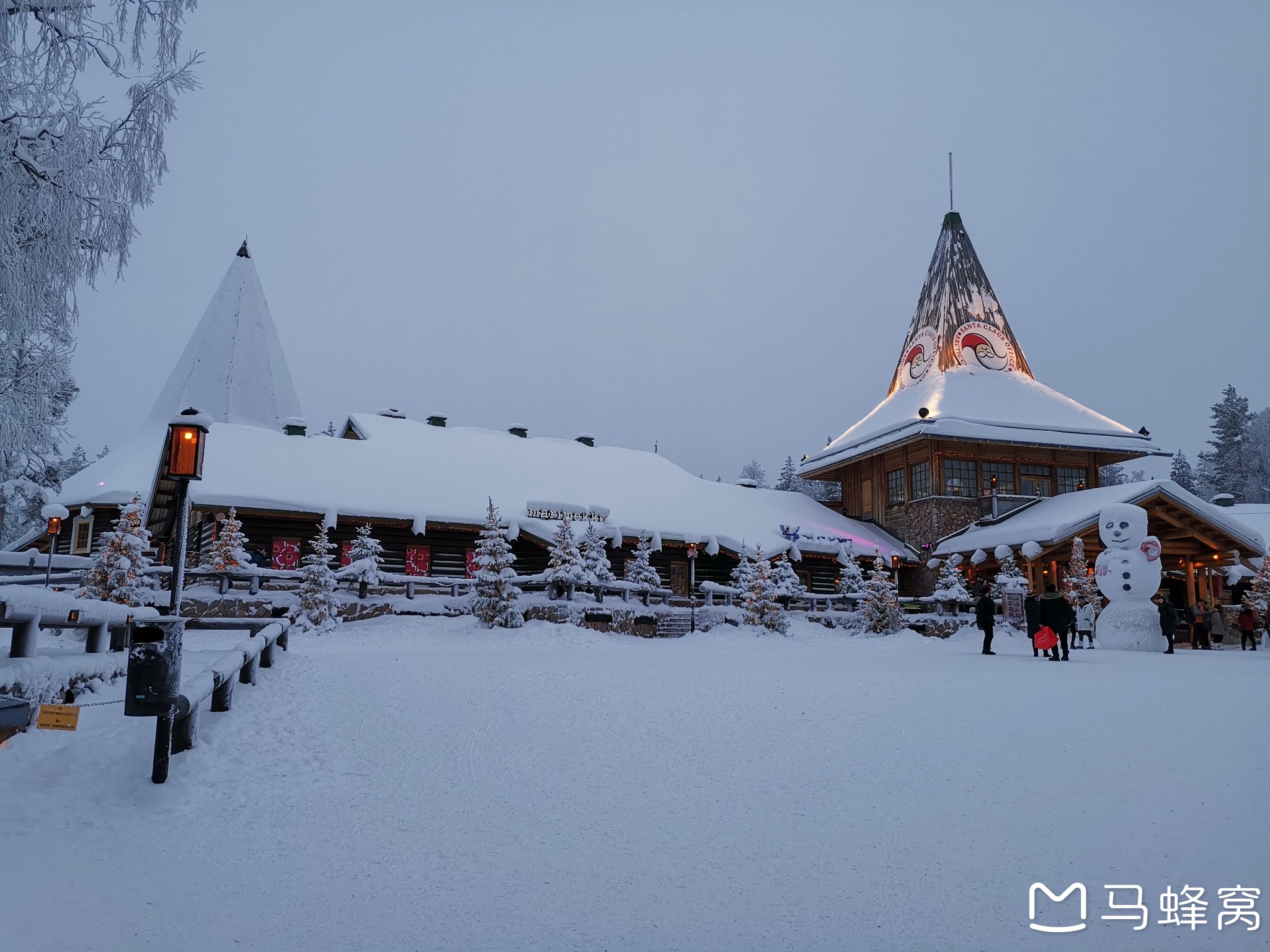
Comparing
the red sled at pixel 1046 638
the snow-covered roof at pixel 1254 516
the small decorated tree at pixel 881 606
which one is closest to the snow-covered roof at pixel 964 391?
the snow-covered roof at pixel 1254 516

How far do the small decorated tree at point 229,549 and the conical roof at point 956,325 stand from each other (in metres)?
26.1

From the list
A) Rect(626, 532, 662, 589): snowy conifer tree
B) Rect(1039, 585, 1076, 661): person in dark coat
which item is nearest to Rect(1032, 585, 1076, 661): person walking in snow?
Rect(1039, 585, 1076, 661): person in dark coat

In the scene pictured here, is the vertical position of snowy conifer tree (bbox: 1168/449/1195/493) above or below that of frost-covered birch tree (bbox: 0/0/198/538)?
above

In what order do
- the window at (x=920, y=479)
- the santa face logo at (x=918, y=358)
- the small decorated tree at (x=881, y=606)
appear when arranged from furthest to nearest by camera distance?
1. the santa face logo at (x=918, y=358)
2. the window at (x=920, y=479)
3. the small decorated tree at (x=881, y=606)

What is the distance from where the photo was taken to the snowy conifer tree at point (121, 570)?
59.8 ft

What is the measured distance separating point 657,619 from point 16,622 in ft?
51.3

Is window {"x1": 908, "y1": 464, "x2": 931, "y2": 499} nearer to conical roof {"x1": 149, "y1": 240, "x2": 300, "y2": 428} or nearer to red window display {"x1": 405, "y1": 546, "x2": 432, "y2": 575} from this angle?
red window display {"x1": 405, "y1": 546, "x2": 432, "y2": 575}

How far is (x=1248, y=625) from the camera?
21.5 metres

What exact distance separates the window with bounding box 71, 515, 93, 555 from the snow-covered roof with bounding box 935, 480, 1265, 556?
93.3 ft

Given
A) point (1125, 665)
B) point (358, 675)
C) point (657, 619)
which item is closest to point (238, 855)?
point (358, 675)

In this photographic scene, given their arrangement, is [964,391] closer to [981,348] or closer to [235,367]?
[981,348]

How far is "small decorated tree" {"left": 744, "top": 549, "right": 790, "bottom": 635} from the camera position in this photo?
73.5 ft

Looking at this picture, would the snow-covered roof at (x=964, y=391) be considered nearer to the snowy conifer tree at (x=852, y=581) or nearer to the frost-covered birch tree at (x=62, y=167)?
the snowy conifer tree at (x=852, y=581)

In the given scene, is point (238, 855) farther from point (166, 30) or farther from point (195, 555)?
point (195, 555)
